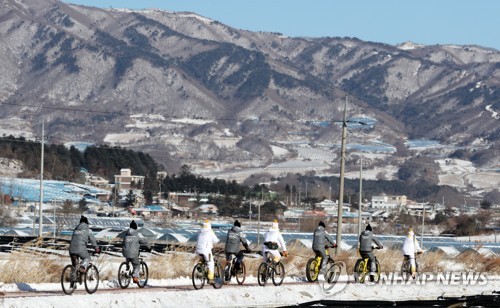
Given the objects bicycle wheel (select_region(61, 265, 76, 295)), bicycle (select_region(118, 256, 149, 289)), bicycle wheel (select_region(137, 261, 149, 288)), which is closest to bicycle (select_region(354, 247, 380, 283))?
bicycle wheel (select_region(137, 261, 149, 288))

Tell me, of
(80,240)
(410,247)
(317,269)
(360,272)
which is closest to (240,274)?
(317,269)

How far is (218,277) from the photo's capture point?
3397 cm

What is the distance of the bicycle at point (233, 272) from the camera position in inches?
1399

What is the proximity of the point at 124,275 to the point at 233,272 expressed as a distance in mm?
4301

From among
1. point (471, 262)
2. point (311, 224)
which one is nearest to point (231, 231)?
point (471, 262)

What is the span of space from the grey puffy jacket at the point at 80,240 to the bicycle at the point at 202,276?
334cm

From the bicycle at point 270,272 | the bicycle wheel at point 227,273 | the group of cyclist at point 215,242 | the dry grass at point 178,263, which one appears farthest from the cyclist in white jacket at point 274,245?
the bicycle wheel at point 227,273

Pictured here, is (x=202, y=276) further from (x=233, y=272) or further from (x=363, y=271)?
(x=363, y=271)

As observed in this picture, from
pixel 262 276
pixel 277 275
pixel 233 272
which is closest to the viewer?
pixel 233 272

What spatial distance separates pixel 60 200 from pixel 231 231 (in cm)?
10760

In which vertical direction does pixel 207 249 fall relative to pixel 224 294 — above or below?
above

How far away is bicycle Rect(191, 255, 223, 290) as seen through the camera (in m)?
33.2

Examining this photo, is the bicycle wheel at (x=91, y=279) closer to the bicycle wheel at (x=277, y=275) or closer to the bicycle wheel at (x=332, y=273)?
the bicycle wheel at (x=277, y=275)

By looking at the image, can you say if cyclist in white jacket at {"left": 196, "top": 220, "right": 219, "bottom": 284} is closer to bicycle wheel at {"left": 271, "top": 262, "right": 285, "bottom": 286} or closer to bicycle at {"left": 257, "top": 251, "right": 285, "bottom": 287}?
bicycle at {"left": 257, "top": 251, "right": 285, "bottom": 287}
